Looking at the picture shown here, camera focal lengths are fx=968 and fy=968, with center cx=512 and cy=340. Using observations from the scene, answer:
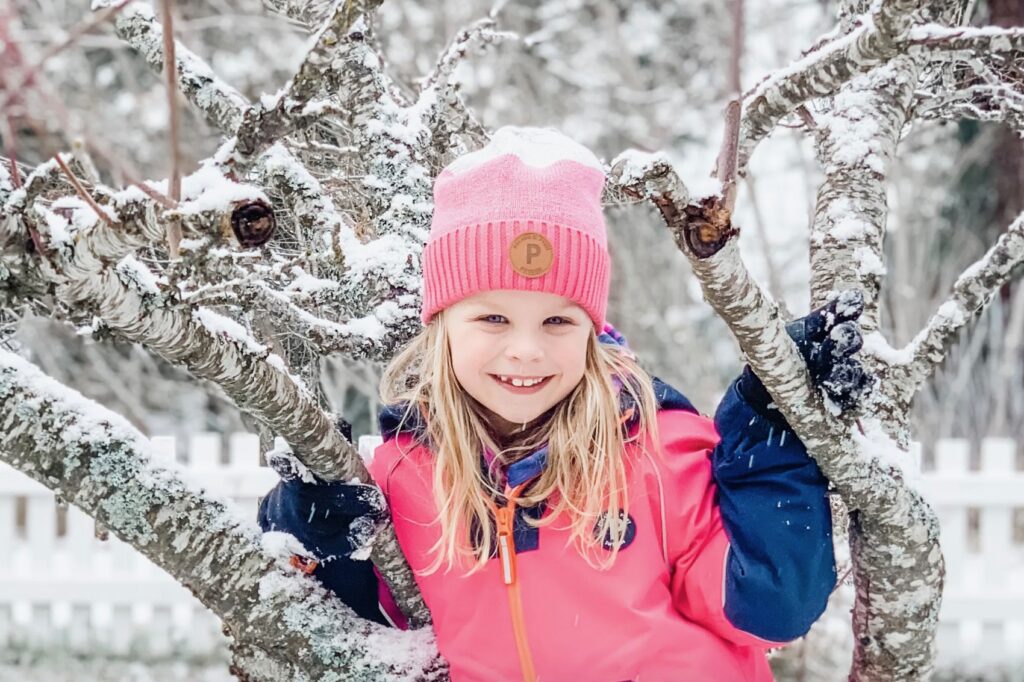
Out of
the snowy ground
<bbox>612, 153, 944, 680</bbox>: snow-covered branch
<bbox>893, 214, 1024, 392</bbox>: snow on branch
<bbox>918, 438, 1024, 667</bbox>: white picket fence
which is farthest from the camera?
<bbox>918, 438, 1024, 667</bbox>: white picket fence

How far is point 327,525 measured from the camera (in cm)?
147

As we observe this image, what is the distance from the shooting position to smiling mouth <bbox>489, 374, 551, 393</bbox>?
1623 mm

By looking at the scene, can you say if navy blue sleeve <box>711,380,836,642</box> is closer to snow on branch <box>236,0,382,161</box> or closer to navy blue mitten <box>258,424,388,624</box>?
navy blue mitten <box>258,424,388,624</box>

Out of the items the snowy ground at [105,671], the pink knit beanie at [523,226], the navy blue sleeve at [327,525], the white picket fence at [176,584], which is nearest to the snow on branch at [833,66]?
the pink knit beanie at [523,226]

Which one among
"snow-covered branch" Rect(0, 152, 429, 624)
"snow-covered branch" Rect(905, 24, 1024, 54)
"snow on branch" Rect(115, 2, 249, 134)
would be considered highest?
"snow on branch" Rect(115, 2, 249, 134)

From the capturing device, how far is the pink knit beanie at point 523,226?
1560 mm

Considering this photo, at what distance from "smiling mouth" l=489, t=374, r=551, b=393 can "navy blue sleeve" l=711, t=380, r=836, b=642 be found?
30cm

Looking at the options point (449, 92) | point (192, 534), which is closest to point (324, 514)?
point (192, 534)

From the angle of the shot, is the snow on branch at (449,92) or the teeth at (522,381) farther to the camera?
the snow on branch at (449,92)

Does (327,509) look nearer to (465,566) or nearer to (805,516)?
(465,566)

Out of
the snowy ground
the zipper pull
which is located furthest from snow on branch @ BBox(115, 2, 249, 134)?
the snowy ground

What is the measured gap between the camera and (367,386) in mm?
3102

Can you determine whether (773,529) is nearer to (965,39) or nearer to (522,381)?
(522,381)

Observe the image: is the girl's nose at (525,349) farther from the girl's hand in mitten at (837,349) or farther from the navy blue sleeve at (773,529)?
the girl's hand in mitten at (837,349)
